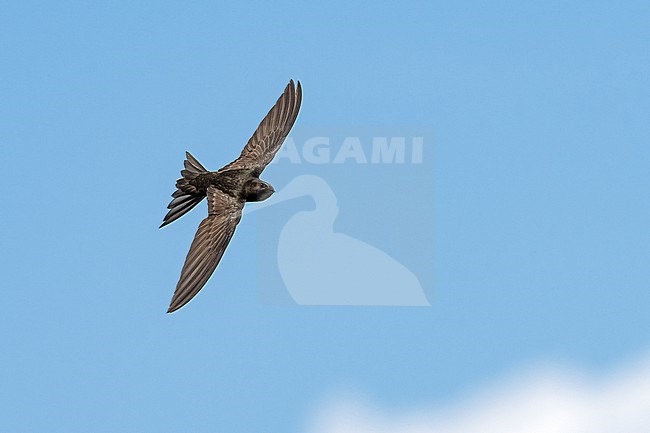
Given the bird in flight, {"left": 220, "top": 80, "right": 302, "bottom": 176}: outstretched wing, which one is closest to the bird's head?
the bird in flight

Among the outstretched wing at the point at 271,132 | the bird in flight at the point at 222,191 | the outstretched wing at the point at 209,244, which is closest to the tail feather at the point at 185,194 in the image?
the bird in flight at the point at 222,191

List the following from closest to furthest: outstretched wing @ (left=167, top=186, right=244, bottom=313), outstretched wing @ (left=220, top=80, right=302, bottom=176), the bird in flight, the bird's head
Answer: outstretched wing @ (left=167, top=186, right=244, bottom=313)
the bird in flight
the bird's head
outstretched wing @ (left=220, top=80, right=302, bottom=176)

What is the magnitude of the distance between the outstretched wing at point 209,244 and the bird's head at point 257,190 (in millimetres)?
222

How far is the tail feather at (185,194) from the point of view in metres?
19.5

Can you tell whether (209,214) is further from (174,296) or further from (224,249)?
(174,296)

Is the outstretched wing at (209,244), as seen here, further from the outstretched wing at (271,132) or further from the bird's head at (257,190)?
the outstretched wing at (271,132)

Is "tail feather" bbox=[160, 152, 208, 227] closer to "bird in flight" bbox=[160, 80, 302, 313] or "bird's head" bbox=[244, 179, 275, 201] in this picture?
"bird in flight" bbox=[160, 80, 302, 313]

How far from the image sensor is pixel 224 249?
18.5 m

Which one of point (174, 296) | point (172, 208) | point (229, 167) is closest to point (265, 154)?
point (229, 167)

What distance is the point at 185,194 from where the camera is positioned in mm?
19562

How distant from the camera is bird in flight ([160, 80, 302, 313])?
706 inches

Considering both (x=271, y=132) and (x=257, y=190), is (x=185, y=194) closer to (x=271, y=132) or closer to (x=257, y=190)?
(x=257, y=190)

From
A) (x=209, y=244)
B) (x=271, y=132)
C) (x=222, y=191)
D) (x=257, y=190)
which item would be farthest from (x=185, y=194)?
(x=271, y=132)

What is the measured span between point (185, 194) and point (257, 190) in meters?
1.23
